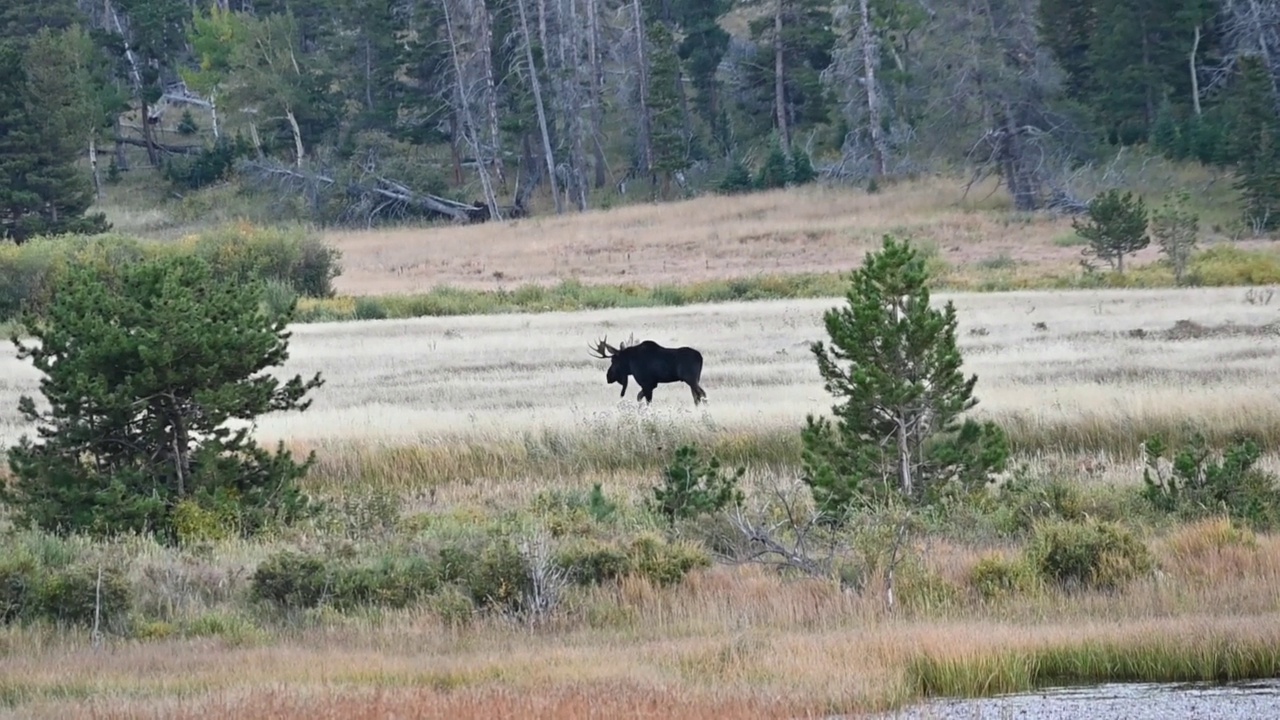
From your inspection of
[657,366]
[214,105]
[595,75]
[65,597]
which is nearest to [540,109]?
[595,75]

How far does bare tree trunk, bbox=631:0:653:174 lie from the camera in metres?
69.1

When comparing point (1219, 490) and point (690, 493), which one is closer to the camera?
point (1219, 490)

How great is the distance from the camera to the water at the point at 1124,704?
788 cm

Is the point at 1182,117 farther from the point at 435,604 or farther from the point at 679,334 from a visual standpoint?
the point at 435,604

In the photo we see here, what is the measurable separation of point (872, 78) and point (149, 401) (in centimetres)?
4920

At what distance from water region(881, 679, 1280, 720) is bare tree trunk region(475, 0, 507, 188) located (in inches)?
2413

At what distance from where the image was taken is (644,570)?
1114 cm

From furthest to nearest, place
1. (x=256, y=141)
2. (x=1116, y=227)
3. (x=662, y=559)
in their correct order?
1. (x=256, y=141)
2. (x=1116, y=227)
3. (x=662, y=559)

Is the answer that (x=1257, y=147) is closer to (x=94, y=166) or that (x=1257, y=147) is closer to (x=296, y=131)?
(x=296, y=131)

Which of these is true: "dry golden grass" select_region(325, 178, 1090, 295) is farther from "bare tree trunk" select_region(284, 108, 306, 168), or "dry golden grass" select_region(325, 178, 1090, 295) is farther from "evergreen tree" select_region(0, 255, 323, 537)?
"evergreen tree" select_region(0, 255, 323, 537)

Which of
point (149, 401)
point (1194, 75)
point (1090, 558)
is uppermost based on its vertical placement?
point (1194, 75)

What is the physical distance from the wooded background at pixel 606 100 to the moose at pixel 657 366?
106 ft

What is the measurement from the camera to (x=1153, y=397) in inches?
706

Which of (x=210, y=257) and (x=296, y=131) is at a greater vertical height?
(x=296, y=131)
